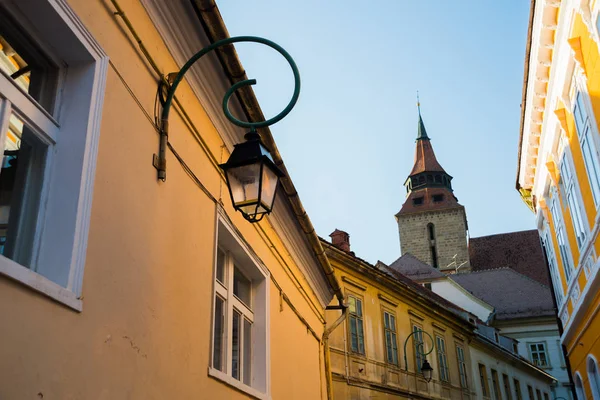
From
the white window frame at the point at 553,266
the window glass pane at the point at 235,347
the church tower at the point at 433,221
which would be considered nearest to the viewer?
the window glass pane at the point at 235,347

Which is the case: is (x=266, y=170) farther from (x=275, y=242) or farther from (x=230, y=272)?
(x=275, y=242)

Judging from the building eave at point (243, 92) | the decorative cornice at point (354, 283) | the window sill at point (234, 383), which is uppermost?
the decorative cornice at point (354, 283)

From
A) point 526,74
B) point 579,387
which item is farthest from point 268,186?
point 579,387

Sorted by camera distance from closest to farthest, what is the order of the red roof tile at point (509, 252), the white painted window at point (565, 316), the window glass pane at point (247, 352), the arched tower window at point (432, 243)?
the window glass pane at point (247, 352) < the white painted window at point (565, 316) < the red roof tile at point (509, 252) < the arched tower window at point (432, 243)

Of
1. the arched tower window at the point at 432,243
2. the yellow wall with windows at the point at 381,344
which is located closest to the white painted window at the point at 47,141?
the yellow wall with windows at the point at 381,344

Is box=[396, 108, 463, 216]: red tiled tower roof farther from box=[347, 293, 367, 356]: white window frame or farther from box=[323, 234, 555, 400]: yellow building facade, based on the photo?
box=[347, 293, 367, 356]: white window frame

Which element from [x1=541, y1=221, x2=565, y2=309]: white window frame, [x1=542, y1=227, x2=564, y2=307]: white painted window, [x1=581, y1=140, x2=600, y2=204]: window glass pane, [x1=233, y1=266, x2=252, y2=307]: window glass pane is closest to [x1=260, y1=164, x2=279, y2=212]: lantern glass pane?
[x1=233, y1=266, x2=252, y2=307]: window glass pane

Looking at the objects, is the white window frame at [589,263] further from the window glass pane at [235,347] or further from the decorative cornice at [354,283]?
the decorative cornice at [354,283]

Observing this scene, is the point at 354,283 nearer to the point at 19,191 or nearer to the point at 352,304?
the point at 352,304

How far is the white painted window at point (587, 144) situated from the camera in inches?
404

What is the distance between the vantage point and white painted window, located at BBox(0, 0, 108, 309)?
3441 mm

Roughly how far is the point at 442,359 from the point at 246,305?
1769 centimetres

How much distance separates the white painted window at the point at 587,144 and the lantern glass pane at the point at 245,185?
6.71 m

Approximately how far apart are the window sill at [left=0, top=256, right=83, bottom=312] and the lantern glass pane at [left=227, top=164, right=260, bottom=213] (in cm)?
203
